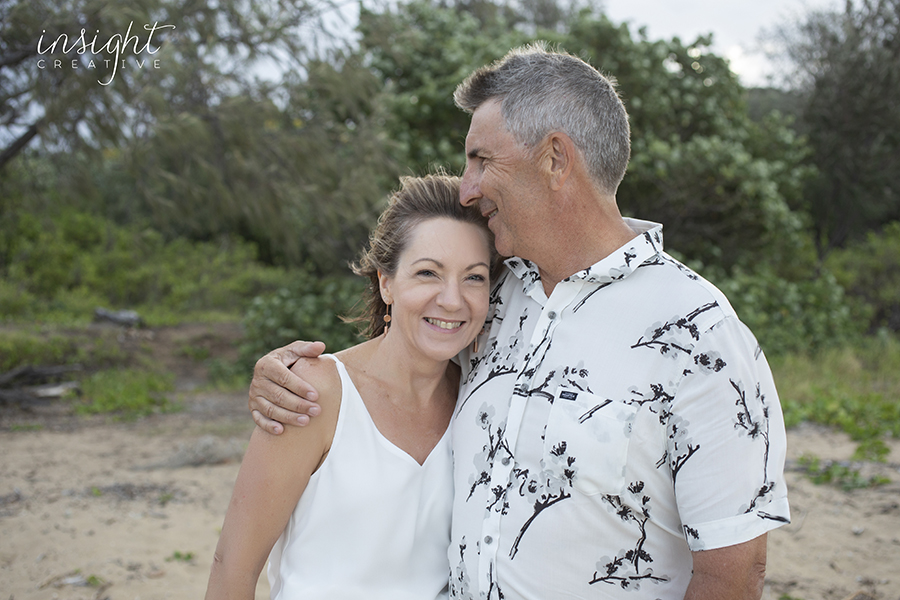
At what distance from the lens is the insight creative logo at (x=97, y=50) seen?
20.8 feet

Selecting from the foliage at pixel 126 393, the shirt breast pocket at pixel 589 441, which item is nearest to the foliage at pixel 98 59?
the foliage at pixel 126 393

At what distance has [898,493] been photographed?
470cm

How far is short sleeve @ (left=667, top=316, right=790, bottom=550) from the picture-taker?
5.28 ft

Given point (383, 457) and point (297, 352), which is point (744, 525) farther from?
point (297, 352)

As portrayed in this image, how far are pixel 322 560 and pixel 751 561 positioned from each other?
121cm

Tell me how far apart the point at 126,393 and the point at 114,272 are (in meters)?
6.16

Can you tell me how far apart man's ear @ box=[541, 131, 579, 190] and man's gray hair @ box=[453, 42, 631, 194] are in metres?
0.02

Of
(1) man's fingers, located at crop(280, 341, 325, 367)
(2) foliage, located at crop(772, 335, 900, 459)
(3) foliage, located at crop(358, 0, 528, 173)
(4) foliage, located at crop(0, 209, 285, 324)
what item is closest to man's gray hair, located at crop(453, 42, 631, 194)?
(1) man's fingers, located at crop(280, 341, 325, 367)

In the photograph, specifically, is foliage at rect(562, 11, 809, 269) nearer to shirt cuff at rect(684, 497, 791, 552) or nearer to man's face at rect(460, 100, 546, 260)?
man's face at rect(460, 100, 546, 260)

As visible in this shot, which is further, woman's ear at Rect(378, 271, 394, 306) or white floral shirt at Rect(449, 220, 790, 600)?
woman's ear at Rect(378, 271, 394, 306)

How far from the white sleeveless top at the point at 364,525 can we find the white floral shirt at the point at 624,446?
15cm

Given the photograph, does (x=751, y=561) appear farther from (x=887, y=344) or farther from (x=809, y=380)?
(x=887, y=344)

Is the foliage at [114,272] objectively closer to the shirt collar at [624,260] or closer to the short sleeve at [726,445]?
the shirt collar at [624,260]

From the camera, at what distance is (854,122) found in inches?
484
